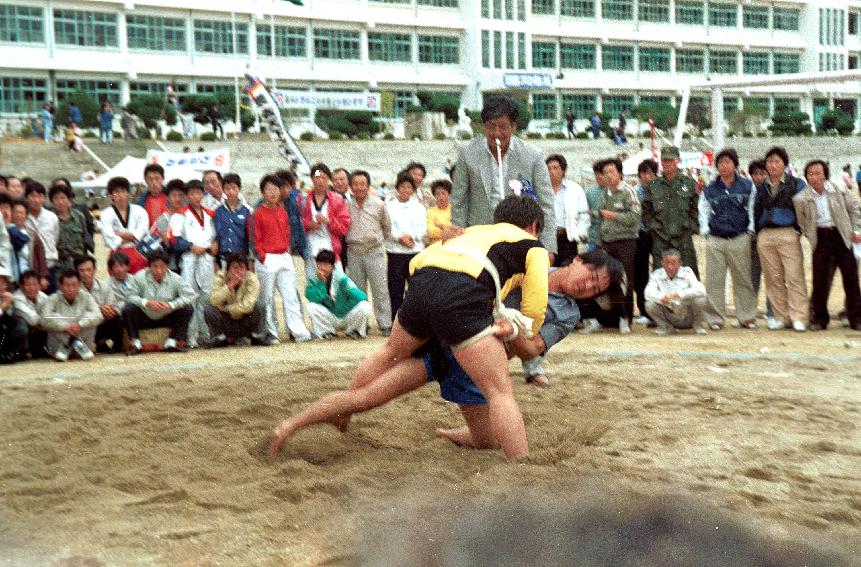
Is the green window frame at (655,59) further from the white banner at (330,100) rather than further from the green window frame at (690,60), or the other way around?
the white banner at (330,100)

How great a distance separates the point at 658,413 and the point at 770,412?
71 centimetres

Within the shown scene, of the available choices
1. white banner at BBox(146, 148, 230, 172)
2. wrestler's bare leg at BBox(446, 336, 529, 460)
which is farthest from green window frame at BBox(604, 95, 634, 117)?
wrestler's bare leg at BBox(446, 336, 529, 460)

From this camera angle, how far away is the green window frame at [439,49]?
58.2m

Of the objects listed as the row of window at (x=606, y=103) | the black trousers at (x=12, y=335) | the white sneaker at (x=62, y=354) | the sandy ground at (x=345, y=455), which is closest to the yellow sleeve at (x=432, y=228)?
the sandy ground at (x=345, y=455)

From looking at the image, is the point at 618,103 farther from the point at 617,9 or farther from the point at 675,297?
the point at 675,297

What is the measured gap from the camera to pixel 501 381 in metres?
5.18

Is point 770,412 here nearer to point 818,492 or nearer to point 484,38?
point 818,492

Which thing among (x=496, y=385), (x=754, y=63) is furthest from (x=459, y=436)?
(x=754, y=63)

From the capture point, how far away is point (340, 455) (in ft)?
18.8

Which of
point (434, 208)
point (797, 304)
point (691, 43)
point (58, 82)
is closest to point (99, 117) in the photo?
point (58, 82)

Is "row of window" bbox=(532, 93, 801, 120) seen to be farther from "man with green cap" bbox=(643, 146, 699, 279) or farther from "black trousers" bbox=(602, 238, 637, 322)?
"black trousers" bbox=(602, 238, 637, 322)

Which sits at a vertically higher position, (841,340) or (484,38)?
(484,38)

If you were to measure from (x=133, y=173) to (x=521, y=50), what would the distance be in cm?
3832

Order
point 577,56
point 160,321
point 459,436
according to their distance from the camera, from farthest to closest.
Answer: point 577,56 → point 160,321 → point 459,436
